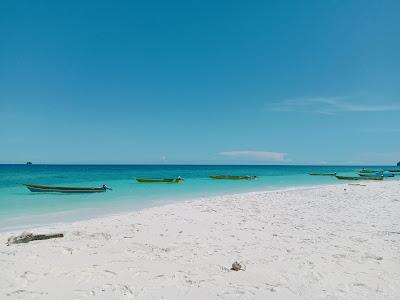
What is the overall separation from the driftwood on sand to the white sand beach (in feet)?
0.86

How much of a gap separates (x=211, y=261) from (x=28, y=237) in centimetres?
465

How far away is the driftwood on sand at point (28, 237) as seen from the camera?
7.04 metres

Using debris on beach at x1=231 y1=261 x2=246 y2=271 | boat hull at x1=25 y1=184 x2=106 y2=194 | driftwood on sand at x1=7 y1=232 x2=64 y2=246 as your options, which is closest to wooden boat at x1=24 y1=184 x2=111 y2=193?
boat hull at x1=25 y1=184 x2=106 y2=194

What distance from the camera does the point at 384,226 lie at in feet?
27.7

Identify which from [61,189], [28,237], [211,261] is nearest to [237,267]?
[211,261]

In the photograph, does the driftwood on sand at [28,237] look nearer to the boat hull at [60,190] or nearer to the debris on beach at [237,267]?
the debris on beach at [237,267]

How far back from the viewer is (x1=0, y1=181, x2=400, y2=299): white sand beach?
4.31 meters

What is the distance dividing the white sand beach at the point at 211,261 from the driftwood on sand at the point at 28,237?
261mm

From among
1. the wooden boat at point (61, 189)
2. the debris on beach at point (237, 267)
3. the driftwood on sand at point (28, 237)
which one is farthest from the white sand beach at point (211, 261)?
the wooden boat at point (61, 189)

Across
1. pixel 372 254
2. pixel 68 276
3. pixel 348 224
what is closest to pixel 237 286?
pixel 68 276

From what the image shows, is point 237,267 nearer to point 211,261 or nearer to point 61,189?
point 211,261

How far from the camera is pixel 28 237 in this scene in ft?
23.6

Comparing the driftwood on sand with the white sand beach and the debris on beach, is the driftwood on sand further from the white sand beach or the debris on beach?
the debris on beach

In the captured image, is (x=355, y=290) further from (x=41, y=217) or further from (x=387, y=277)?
(x=41, y=217)
